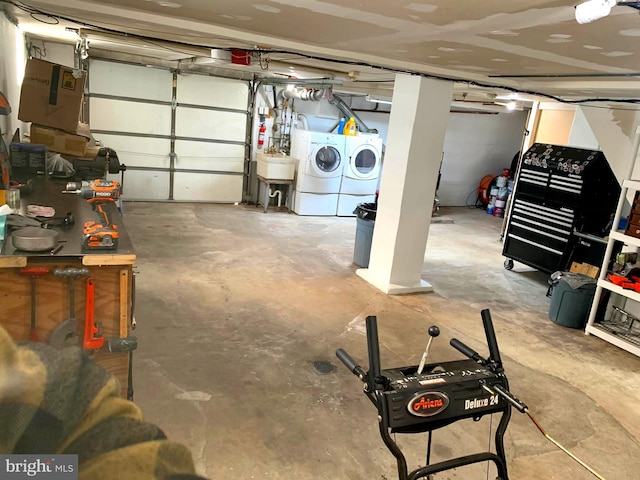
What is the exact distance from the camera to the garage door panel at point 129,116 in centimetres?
707

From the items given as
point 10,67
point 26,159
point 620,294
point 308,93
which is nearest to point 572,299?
point 620,294

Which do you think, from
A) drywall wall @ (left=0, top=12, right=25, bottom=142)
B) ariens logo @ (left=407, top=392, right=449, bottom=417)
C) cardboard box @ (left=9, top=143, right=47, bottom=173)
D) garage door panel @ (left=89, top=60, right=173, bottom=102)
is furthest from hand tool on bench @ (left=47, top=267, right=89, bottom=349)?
garage door panel @ (left=89, top=60, right=173, bottom=102)

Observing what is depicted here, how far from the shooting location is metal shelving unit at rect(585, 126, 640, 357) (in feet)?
12.6

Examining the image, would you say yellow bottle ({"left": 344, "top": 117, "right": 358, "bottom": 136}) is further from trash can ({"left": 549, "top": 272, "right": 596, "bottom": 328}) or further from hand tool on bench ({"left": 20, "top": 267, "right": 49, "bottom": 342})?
hand tool on bench ({"left": 20, "top": 267, "right": 49, "bottom": 342})

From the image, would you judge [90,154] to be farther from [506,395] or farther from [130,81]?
[506,395]

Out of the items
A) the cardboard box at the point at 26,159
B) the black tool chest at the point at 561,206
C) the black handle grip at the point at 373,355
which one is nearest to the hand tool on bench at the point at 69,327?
the black handle grip at the point at 373,355

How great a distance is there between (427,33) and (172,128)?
5.79 metres

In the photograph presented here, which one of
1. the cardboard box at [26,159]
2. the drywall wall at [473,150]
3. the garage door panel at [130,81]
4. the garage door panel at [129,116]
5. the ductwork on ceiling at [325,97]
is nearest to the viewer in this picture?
the cardboard box at [26,159]

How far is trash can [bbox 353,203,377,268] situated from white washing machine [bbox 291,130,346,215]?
7.36ft

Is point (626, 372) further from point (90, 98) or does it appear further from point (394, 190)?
point (90, 98)

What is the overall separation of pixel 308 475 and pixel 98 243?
1.38 metres

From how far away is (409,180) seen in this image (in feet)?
14.5

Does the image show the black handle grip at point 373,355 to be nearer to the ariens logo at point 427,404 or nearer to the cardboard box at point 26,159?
the ariens logo at point 427,404

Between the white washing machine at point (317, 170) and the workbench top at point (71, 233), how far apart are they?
14.7 feet
